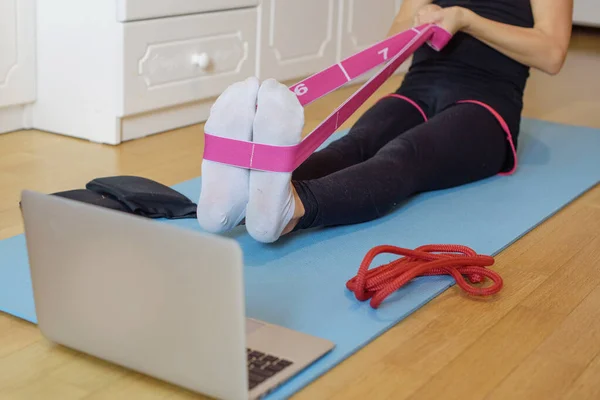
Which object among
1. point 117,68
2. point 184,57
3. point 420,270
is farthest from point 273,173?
point 184,57

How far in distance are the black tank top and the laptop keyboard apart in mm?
→ 1070

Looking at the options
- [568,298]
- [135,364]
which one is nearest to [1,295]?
[135,364]

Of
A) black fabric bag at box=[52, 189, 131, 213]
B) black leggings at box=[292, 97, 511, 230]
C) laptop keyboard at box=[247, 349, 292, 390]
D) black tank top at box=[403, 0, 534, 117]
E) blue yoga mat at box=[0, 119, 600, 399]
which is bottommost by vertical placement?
blue yoga mat at box=[0, 119, 600, 399]

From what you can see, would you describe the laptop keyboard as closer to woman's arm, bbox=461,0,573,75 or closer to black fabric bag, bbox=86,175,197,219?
black fabric bag, bbox=86,175,197,219

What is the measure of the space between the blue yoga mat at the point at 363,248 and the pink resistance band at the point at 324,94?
0.20 metres

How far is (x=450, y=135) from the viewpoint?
1939 mm

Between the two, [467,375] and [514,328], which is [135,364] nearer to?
[467,375]

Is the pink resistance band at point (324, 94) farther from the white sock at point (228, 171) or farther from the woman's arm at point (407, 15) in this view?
the woman's arm at point (407, 15)

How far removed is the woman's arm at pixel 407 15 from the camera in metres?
2.24

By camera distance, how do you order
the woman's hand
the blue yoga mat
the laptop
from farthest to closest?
the woman's hand < the blue yoga mat < the laptop

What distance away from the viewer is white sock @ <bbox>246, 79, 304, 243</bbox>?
1446mm

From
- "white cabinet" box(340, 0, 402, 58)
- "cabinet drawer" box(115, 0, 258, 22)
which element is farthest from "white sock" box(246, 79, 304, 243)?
"white cabinet" box(340, 0, 402, 58)

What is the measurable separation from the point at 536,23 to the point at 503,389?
117cm

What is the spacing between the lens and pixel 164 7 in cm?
251
